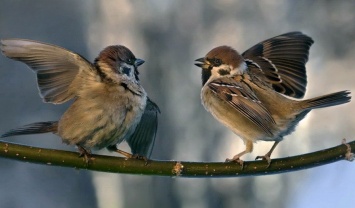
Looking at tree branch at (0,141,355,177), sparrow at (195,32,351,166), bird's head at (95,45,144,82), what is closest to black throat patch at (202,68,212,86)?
sparrow at (195,32,351,166)

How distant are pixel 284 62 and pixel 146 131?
2.16 feet

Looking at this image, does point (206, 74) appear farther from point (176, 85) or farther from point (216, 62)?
point (176, 85)

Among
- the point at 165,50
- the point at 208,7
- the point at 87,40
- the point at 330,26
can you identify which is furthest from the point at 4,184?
the point at 330,26

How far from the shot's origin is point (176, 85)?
6.20 metres

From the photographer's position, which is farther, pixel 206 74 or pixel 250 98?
pixel 206 74

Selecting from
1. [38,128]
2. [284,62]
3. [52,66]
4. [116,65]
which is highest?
[284,62]

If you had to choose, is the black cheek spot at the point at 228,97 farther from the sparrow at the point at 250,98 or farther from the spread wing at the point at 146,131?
the spread wing at the point at 146,131

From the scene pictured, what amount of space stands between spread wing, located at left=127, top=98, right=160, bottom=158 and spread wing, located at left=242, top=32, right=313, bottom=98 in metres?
0.43

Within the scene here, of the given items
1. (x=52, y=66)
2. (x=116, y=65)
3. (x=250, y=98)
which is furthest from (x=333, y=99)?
(x=52, y=66)

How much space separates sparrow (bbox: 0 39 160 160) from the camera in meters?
2.52

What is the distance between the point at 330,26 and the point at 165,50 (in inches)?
53.1

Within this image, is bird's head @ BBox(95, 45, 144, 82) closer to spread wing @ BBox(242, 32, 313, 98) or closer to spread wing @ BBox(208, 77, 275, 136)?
spread wing @ BBox(208, 77, 275, 136)

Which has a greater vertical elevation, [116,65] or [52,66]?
[116,65]

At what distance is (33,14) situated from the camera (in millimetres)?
6539
